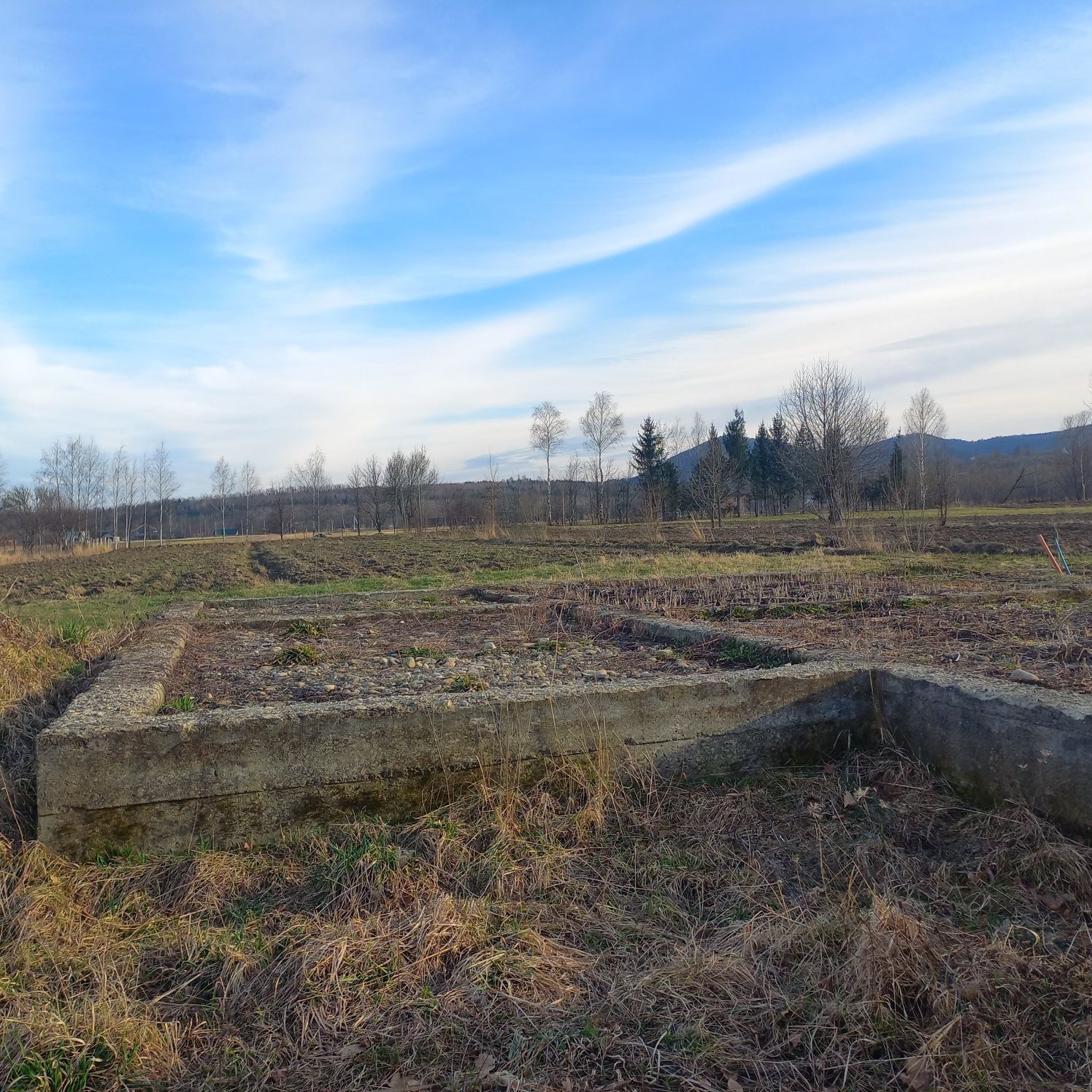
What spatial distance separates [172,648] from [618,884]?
3.67m

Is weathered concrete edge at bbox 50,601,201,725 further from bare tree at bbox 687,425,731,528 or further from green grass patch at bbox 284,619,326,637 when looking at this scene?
bare tree at bbox 687,425,731,528

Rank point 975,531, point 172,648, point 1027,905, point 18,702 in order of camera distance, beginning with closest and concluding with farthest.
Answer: point 1027,905
point 18,702
point 172,648
point 975,531

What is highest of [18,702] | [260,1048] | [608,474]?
[608,474]

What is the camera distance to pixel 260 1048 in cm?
199

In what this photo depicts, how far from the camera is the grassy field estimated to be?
1893 mm

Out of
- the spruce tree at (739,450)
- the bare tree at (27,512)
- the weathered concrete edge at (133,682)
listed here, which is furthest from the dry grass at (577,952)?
the spruce tree at (739,450)

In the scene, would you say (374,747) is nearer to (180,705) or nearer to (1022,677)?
(180,705)

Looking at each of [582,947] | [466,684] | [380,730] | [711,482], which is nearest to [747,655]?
[466,684]

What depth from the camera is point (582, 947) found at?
240 cm

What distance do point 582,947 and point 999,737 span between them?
5.76ft

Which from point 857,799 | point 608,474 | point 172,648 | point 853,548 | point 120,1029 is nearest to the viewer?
point 120,1029

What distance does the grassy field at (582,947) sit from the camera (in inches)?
74.5

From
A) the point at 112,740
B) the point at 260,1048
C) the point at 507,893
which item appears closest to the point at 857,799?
the point at 507,893

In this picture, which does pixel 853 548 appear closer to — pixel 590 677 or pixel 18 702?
pixel 590 677
